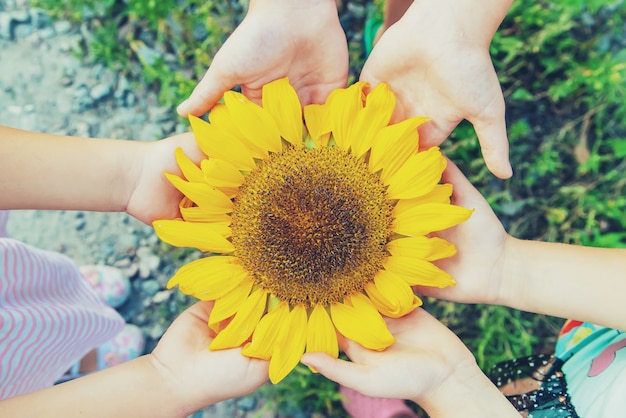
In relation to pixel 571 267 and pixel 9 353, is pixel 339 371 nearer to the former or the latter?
pixel 571 267

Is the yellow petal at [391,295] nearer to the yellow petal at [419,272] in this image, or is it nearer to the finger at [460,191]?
the yellow petal at [419,272]

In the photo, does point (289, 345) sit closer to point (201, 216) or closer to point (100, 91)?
point (201, 216)

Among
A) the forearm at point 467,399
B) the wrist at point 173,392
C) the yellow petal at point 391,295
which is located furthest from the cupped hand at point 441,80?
the wrist at point 173,392

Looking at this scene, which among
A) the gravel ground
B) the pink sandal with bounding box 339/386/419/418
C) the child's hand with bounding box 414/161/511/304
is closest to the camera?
the child's hand with bounding box 414/161/511/304

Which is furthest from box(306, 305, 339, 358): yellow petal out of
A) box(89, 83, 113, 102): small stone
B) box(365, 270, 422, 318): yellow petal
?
box(89, 83, 113, 102): small stone

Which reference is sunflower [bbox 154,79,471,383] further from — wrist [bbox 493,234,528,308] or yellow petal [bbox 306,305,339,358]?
wrist [bbox 493,234,528,308]

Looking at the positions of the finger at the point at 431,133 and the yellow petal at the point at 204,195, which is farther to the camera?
the finger at the point at 431,133
